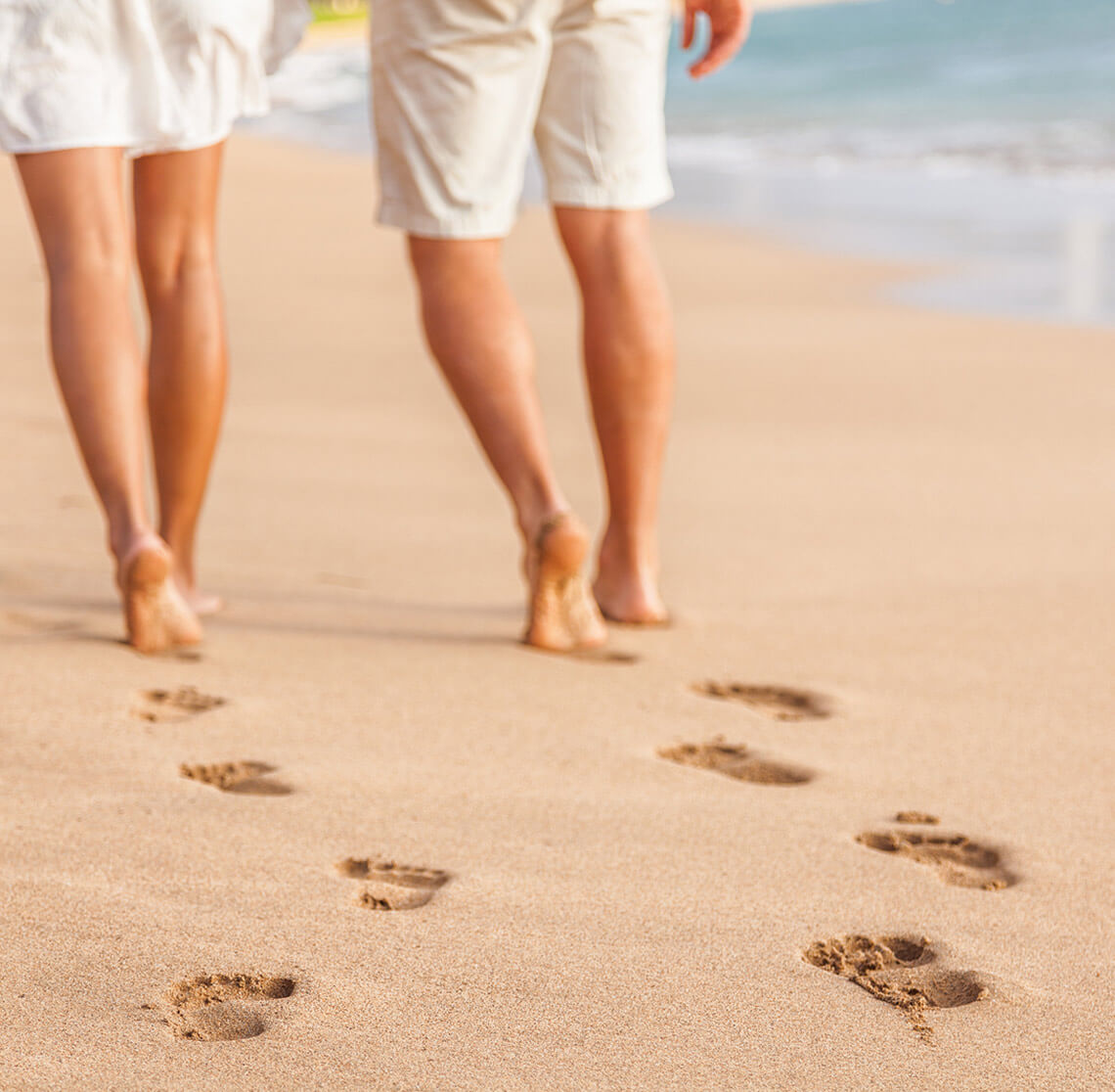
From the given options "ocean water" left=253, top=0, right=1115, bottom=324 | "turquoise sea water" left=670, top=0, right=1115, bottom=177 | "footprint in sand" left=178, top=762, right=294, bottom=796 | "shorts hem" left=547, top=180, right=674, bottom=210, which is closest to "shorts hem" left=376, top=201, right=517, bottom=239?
"shorts hem" left=547, top=180, right=674, bottom=210

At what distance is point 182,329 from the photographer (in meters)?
2.35

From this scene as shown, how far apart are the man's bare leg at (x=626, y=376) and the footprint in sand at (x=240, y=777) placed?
2.71 ft

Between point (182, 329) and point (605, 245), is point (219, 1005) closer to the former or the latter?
point (182, 329)

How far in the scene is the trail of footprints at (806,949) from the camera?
1.32 metres

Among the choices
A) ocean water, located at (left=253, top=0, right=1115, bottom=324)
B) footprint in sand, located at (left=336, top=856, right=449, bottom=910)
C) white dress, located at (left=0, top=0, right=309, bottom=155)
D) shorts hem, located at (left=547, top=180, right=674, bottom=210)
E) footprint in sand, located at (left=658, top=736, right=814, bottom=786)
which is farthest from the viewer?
ocean water, located at (left=253, top=0, right=1115, bottom=324)

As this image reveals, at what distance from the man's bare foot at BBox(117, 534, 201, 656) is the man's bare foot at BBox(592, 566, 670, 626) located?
0.65 metres

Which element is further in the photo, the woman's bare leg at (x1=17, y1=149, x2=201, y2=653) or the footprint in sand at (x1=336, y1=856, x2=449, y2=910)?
the woman's bare leg at (x1=17, y1=149, x2=201, y2=653)

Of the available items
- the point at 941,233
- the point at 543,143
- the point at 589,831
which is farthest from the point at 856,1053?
the point at 941,233

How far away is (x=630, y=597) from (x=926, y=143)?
11.5 m

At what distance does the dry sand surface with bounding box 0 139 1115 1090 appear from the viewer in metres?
1.30

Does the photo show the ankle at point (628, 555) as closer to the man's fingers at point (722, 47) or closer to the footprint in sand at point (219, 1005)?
the man's fingers at point (722, 47)

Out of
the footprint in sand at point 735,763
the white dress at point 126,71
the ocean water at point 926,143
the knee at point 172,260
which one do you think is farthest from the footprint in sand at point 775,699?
the ocean water at point 926,143

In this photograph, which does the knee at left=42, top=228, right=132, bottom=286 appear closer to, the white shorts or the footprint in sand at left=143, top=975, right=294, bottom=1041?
the white shorts

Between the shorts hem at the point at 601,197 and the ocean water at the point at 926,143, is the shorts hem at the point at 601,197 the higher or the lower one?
the higher one
